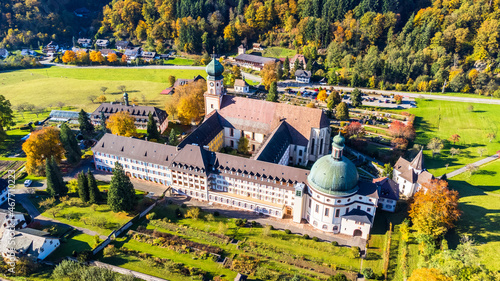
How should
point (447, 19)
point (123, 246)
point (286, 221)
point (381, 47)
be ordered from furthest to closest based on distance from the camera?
point (381, 47) < point (447, 19) < point (286, 221) < point (123, 246)

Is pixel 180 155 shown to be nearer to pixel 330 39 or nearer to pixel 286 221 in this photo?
pixel 286 221

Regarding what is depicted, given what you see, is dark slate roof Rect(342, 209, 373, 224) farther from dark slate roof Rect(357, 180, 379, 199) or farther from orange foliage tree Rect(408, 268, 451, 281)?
orange foliage tree Rect(408, 268, 451, 281)

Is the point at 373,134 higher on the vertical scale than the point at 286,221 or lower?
higher

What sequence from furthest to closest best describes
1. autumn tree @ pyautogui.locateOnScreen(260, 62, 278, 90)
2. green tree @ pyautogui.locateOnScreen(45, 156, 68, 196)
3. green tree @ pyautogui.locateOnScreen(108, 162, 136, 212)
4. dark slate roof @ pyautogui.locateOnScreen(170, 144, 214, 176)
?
autumn tree @ pyautogui.locateOnScreen(260, 62, 278, 90) → green tree @ pyautogui.locateOnScreen(45, 156, 68, 196) → dark slate roof @ pyautogui.locateOnScreen(170, 144, 214, 176) → green tree @ pyautogui.locateOnScreen(108, 162, 136, 212)

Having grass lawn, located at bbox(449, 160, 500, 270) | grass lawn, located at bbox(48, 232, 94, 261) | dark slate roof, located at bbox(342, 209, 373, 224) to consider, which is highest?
dark slate roof, located at bbox(342, 209, 373, 224)

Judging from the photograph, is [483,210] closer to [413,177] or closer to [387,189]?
[413,177]

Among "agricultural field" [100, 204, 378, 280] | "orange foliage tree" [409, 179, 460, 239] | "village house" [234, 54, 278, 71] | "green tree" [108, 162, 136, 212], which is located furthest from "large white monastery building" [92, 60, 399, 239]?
"village house" [234, 54, 278, 71]

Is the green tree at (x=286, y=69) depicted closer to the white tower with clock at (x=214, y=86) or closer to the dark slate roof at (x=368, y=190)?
the white tower with clock at (x=214, y=86)

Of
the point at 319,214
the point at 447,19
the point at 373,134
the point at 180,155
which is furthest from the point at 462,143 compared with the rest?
the point at 180,155
